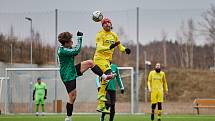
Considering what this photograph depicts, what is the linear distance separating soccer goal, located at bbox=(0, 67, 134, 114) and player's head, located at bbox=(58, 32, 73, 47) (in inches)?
697

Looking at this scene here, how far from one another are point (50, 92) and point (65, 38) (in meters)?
A: 19.1

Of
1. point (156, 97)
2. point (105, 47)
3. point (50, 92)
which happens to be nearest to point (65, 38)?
point (105, 47)

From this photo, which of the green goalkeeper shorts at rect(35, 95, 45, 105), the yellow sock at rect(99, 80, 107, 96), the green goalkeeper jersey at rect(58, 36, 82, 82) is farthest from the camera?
the green goalkeeper shorts at rect(35, 95, 45, 105)

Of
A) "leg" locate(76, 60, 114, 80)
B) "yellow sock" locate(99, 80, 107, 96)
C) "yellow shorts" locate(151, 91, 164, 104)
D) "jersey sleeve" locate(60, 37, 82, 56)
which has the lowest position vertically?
"yellow shorts" locate(151, 91, 164, 104)

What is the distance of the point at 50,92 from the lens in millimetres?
31969

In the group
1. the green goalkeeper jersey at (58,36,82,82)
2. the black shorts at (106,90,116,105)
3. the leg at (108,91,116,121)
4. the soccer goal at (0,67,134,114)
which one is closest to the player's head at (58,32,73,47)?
the green goalkeeper jersey at (58,36,82,82)

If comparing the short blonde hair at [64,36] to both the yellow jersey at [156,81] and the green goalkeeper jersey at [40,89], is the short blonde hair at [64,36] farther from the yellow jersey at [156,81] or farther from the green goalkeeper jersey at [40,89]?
the green goalkeeper jersey at [40,89]

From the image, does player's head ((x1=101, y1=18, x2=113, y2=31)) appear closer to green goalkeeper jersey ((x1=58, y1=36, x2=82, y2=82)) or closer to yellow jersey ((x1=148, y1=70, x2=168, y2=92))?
green goalkeeper jersey ((x1=58, y1=36, x2=82, y2=82))

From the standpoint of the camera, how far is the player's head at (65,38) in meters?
13.1

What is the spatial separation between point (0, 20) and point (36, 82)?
578 cm

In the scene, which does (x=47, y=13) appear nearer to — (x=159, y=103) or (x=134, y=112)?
(x=134, y=112)

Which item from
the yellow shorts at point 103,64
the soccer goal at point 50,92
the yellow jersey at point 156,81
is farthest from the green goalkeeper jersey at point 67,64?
the soccer goal at point 50,92

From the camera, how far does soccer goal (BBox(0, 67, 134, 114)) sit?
31.1 meters

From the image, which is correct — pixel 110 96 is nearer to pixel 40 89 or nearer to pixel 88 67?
pixel 88 67
